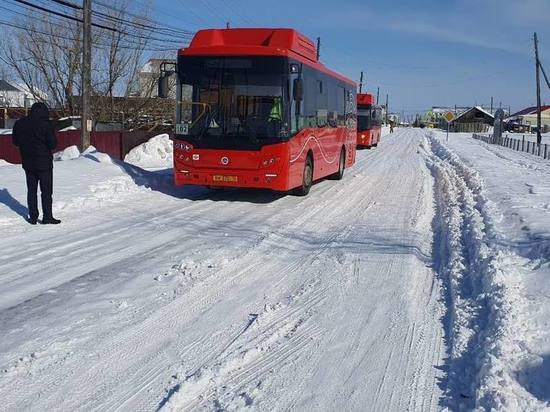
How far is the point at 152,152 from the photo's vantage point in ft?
77.1

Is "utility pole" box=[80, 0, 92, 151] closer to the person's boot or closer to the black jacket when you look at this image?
the black jacket

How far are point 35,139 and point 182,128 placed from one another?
12.8 feet

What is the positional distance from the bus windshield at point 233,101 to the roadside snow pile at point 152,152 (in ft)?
31.4

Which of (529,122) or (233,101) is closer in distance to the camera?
(233,101)

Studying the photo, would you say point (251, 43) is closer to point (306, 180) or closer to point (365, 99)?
point (306, 180)

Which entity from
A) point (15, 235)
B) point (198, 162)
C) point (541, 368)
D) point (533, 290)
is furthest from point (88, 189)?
point (541, 368)

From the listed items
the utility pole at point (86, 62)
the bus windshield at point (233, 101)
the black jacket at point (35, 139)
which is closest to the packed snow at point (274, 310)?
the black jacket at point (35, 139)

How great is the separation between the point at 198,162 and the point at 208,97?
54.4 inches

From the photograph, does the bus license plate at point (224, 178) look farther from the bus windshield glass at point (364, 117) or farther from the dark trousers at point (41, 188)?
the bus windshield glass at point (364, 117)

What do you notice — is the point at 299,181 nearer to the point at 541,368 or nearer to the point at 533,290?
the point at 533,290

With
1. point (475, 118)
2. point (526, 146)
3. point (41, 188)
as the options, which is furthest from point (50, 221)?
point (475, 118)

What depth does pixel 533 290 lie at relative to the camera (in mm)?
5938

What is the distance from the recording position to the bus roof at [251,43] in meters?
12.5

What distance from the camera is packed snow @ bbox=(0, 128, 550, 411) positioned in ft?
13.5
